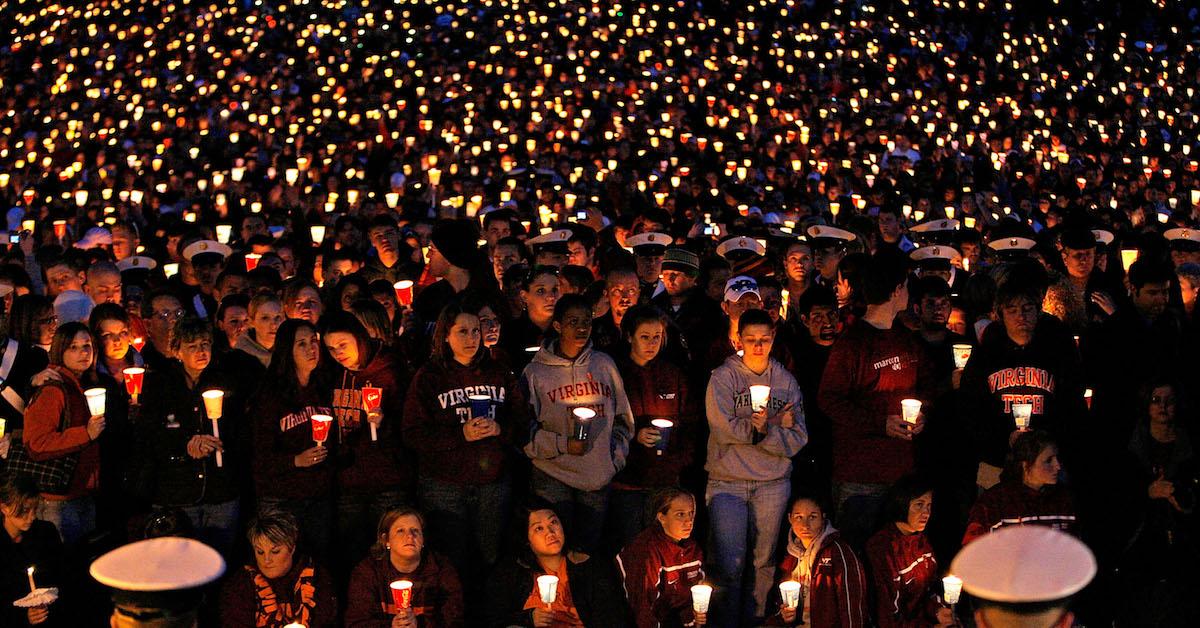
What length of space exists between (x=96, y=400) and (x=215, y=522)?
2.84 ft

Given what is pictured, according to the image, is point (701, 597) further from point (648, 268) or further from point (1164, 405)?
point (648, 268)

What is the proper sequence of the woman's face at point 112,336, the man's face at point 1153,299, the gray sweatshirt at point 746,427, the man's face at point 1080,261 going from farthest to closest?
the man's face at point 1080,261, the man's face at point 1153,299, the woman's face at point 112,336, the gray sweatshirt at point 746,427

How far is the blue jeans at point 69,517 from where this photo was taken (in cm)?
753

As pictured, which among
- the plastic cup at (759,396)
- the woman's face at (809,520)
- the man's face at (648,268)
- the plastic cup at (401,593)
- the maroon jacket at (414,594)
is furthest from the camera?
the man's face at (648,268)

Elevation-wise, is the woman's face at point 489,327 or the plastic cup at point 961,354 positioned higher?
the woman's face at point 489,327

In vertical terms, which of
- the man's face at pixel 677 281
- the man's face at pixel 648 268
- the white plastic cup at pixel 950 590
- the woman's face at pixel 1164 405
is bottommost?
the white plastic cup at pixel 950 590

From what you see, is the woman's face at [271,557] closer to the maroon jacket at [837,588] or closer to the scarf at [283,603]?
the scarf at [283,603]

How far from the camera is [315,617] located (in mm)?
6855

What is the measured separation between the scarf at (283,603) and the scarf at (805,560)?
2404 mm

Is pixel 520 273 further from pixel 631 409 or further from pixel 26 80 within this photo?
pixel 26 80

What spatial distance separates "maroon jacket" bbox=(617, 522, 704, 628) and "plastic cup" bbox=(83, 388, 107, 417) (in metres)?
2.65

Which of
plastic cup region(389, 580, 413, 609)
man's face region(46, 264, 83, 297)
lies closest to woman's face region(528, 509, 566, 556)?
plastic cup region(389, 580, 413, 609)

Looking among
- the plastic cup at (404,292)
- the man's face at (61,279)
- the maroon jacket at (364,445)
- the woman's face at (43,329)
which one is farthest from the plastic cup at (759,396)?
the man's face at (61,279)

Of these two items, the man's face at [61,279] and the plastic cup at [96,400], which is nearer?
the plastic cup at [96,400]
